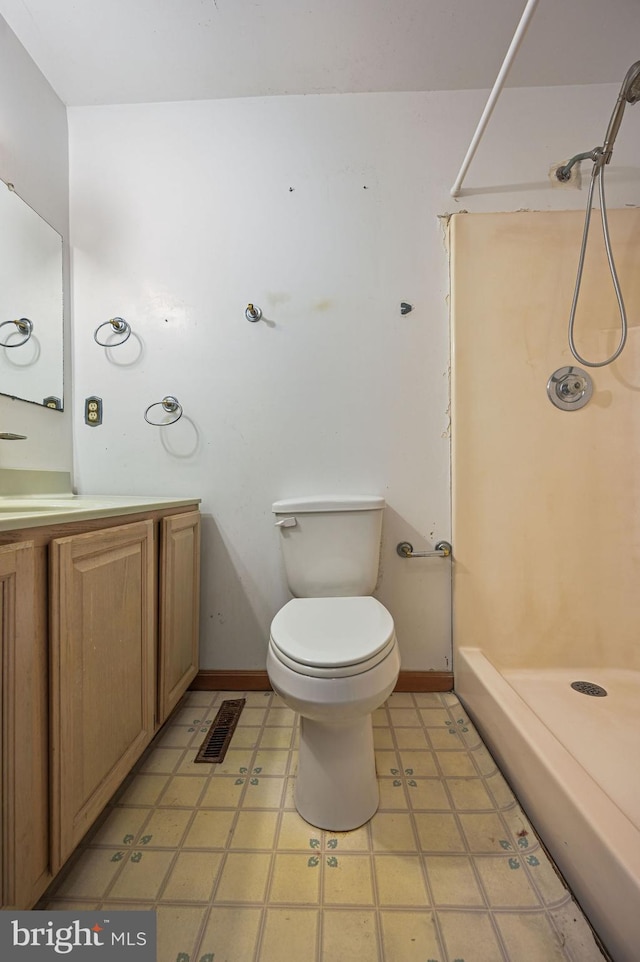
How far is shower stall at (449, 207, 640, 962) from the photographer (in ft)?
4.37

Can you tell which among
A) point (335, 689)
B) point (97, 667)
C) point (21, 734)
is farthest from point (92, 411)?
point (335, 689)

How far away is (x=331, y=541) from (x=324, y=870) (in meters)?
0.79

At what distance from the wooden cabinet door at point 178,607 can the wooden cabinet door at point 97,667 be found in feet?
0.19

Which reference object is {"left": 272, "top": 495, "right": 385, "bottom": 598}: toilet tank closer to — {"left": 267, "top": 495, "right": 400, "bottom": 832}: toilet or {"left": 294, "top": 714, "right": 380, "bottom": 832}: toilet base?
{"left": 267, "top": 495, "right": 400, "bottom": 832}: toilet

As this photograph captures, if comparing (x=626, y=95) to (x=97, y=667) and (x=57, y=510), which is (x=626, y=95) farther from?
(x=97, y=667)

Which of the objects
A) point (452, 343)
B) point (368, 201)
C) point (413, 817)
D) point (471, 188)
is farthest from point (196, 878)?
point (471, 188)

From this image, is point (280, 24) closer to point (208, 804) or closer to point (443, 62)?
point (443, 62)

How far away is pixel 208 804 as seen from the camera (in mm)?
952

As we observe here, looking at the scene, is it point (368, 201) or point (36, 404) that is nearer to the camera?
point (36, 404)

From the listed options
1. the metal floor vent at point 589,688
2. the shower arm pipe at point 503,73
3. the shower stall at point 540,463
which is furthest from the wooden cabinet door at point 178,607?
the shower arm pipe at point 503,73

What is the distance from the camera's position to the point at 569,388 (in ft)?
4.47

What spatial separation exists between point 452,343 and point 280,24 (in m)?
1.17

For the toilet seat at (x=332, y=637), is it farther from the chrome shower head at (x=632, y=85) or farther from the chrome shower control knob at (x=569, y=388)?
the chrome shower head at (x=632, y=85)

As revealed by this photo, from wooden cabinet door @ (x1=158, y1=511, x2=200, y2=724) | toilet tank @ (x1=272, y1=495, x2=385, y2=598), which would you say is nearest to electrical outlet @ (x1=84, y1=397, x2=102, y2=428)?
wooden cabinet door @ (x1=158, y1=511, x2=200, y2=724)
